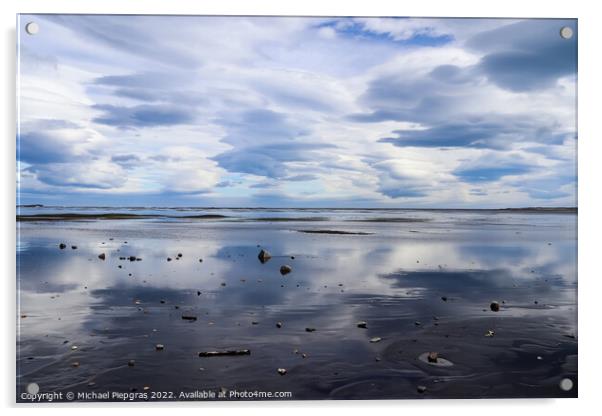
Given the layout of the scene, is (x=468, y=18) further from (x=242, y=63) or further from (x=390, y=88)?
(x=242, y=63)

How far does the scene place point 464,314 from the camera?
5051 mm

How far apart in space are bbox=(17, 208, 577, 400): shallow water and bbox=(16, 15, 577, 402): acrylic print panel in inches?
0.9

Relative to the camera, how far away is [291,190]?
5203mm

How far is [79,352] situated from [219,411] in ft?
5.40

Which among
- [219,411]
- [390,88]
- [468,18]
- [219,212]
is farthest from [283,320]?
[468,18]

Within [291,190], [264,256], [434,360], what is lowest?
[434,360]

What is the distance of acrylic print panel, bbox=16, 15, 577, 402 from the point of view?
467 centimetres

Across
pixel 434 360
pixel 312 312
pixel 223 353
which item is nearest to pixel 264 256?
pixel 312 312

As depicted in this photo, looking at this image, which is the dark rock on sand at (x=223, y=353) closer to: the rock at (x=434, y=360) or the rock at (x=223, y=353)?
the rock at (x=223, y=353)

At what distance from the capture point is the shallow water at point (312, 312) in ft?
15.1

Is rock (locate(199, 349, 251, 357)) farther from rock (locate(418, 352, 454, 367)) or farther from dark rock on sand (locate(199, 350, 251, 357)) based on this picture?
rock (locate(418, 352, 454, 367))

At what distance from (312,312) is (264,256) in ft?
4.36

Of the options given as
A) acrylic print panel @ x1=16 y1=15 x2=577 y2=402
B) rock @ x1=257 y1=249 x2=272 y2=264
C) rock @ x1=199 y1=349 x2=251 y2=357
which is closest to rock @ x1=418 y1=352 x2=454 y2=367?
acrylic print panel @ x1=16 y1=15 x2=577 y2=402

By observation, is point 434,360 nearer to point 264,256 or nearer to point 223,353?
point 223,353
